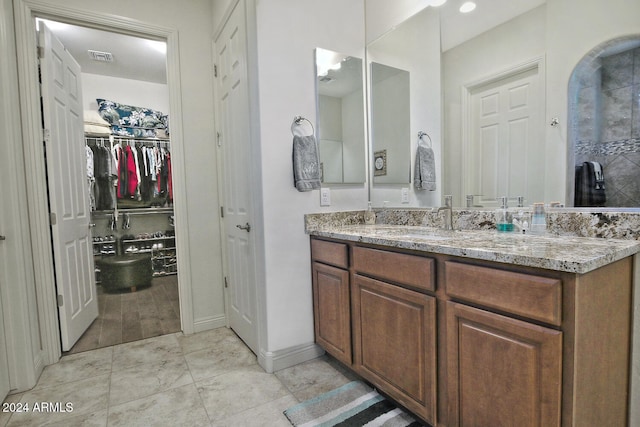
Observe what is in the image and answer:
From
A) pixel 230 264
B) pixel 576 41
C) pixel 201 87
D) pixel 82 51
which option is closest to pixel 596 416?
pixel 576 41

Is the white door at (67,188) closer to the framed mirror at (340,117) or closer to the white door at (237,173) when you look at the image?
the white door at (237,173)

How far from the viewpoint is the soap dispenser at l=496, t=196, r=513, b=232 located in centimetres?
157

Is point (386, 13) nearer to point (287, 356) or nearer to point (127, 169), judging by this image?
point (287, 356)

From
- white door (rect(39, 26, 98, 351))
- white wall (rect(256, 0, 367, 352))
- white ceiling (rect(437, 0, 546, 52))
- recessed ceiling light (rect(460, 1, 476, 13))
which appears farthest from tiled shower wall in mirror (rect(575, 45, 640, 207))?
white door (rect(39, 26, 98, 351))

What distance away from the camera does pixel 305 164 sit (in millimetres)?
1986

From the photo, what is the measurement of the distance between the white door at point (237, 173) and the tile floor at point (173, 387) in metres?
0.31

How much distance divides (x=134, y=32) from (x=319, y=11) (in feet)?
4.65

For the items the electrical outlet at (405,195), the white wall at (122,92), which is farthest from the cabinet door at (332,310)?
the white wall at (122,92)

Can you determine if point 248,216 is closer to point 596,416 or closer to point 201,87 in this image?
point 201,87

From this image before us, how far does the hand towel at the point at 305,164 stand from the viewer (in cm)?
196

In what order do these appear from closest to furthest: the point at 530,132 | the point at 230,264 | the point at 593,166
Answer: the point at 593,166
the point at 530,132
the point at 230,264

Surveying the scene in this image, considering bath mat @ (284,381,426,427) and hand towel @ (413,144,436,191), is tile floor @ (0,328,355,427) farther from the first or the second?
hand towel @ (413,144,436,191)

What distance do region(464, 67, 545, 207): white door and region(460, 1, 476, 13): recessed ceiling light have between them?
44 centimetres

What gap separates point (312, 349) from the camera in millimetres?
2113
